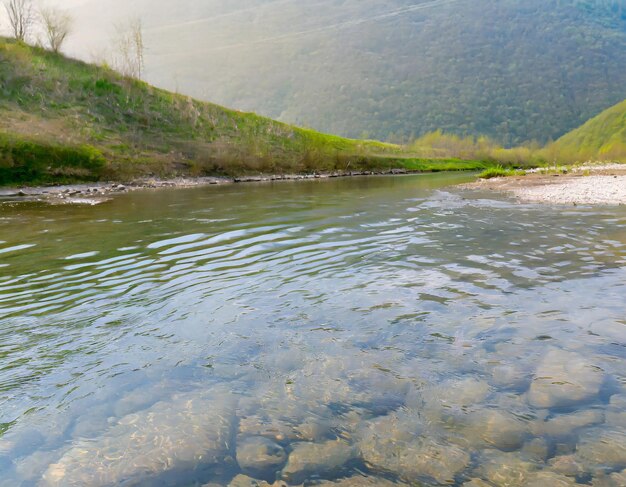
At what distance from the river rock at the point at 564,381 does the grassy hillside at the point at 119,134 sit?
3805 cm

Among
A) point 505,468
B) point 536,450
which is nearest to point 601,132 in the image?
point 536,450

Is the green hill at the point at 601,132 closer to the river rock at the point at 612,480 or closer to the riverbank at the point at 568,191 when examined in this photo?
the riverbank at the point at 568,191

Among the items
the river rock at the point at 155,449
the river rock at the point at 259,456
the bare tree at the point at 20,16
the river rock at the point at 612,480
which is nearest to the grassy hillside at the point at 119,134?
the bare tree at the point at 20,16

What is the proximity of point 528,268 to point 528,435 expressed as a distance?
260 inches

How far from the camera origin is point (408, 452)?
158 inches

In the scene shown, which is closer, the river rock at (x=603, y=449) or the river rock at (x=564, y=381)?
the river rock at (x=603, y=449)

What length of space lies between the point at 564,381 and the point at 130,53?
7594 cm

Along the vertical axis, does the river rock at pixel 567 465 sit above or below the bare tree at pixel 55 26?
below

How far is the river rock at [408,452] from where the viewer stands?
3.77 meters

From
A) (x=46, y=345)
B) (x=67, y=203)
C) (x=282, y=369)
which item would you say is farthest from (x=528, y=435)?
(x=67, y=203)

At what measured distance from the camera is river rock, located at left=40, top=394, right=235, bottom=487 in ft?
12.6

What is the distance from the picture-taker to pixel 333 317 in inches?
292

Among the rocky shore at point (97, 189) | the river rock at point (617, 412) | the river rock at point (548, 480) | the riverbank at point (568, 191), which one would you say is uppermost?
the rocky shore at point (97, 189)

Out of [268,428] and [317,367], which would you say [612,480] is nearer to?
[268,428]
